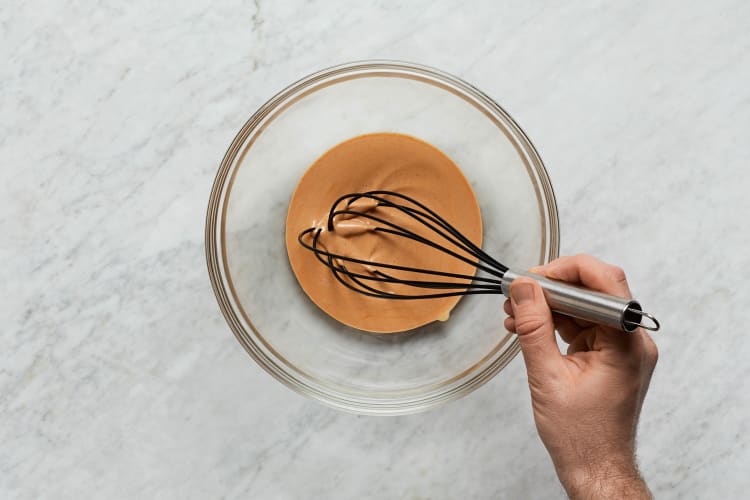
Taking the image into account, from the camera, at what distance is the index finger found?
0.80 meters

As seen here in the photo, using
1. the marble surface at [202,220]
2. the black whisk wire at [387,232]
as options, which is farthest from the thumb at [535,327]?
the marble surface at [202,220]

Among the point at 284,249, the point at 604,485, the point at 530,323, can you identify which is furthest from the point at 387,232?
the point at 604,485

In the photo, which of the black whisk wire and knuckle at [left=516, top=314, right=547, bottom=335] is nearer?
knuckle at [left=516, top=314, right=547, bottom=335]

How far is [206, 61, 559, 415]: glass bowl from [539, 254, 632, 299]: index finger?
165mm

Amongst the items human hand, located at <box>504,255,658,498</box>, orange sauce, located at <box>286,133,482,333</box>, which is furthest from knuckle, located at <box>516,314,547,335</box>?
orange sauce, located at <box>286,133,482,333</box>

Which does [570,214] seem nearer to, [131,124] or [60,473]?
[131,124]

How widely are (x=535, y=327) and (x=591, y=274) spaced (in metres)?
0.10

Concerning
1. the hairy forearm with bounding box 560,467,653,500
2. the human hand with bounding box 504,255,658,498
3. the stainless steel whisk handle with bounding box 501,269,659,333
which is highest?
the stainless steel whisk handle with bounding box 501,269,659,333

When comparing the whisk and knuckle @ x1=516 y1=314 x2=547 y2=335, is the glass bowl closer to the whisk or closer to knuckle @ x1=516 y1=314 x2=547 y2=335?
the whisk

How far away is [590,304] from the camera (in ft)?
2.38

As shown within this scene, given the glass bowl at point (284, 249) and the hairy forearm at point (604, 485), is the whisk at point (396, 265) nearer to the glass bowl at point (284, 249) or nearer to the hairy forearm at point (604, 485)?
the glass bowl at point (284, 249)

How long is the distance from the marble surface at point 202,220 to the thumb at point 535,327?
246 mm

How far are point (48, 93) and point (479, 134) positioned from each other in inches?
27.3

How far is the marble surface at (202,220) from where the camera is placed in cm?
105
